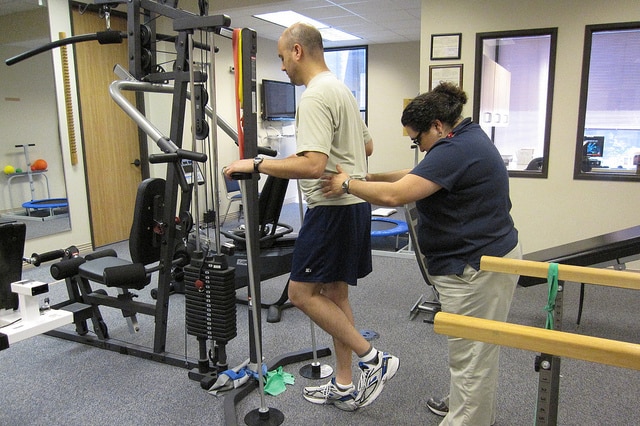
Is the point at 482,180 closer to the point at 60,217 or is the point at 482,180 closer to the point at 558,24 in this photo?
the point at 558,24

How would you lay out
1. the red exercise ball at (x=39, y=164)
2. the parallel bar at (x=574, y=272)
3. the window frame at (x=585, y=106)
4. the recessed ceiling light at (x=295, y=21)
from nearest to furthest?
1. the parallel bar at (x=574, y=272)
2. the window frame at (x=585, y=106)
3. the red exercise ball at (x=39, y=164)
4. the recessed ceiling light at (x=295, y=21)

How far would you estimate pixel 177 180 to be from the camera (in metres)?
2.54

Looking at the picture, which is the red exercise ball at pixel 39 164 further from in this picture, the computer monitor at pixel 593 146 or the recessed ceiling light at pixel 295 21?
the computer monitor at pixel 593 146

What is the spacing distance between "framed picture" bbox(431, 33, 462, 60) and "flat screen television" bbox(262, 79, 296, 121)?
3481 millimetres

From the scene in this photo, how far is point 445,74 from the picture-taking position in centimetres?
468

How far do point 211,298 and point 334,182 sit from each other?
88cm

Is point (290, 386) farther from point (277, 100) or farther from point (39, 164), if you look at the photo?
point (277, 100)

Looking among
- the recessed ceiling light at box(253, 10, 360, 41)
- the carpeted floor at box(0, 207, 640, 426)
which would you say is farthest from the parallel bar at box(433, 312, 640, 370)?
the recessed ceiling light at box(253, 10, 360, 41)

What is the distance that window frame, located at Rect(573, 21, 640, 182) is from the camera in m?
4.13

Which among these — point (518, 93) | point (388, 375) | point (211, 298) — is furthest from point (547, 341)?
point (518, 93)

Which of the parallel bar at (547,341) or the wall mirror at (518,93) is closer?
the parallel bar at (547,341)

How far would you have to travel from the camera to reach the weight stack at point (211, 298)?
2.28 meters

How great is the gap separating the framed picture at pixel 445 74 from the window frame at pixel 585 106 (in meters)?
1.08

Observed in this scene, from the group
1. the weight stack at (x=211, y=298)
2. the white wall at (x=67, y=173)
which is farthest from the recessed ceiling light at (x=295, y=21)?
the weight stack at (x=211, y=298)
